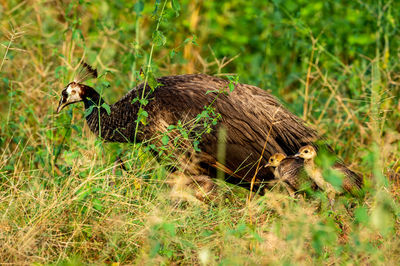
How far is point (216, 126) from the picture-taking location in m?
4.46

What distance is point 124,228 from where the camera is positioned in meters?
3.50

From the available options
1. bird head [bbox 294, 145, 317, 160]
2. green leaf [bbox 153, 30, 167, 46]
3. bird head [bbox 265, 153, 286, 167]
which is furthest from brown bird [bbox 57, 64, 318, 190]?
green leaf [bbox 153, 30, 167, 46]

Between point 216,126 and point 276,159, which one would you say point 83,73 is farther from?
point 276,159

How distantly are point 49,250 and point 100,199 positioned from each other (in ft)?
1.51

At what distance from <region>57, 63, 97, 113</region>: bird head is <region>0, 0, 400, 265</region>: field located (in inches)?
5.2

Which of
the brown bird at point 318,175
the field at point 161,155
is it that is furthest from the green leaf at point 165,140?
the brown bird at point 318,175

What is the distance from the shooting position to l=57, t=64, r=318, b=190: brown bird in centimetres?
444

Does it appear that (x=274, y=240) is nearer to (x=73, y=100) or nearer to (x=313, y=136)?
(x=313, y=136)

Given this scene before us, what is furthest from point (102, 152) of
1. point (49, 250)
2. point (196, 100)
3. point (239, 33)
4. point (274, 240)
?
point (239, 33)

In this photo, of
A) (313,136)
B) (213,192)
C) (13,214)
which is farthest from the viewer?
(313,136)

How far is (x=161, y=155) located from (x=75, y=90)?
970mm

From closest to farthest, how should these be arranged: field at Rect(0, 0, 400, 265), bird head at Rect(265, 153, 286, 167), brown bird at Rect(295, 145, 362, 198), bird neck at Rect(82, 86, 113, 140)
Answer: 1. field at Rect(0, 0, 400, 265)
2. brown bird at Rect(295, 145, 362, 198)
3. bird head at Rect(265, 153, 286, 167)
4. bird neck at Rect(82, 86, 113, 140)

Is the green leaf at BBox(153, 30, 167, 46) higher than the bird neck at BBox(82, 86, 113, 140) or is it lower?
higher

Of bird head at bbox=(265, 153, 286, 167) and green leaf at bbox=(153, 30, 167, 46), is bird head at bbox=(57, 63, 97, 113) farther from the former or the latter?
bird head at bbox=(265, 153, 286, 167)
